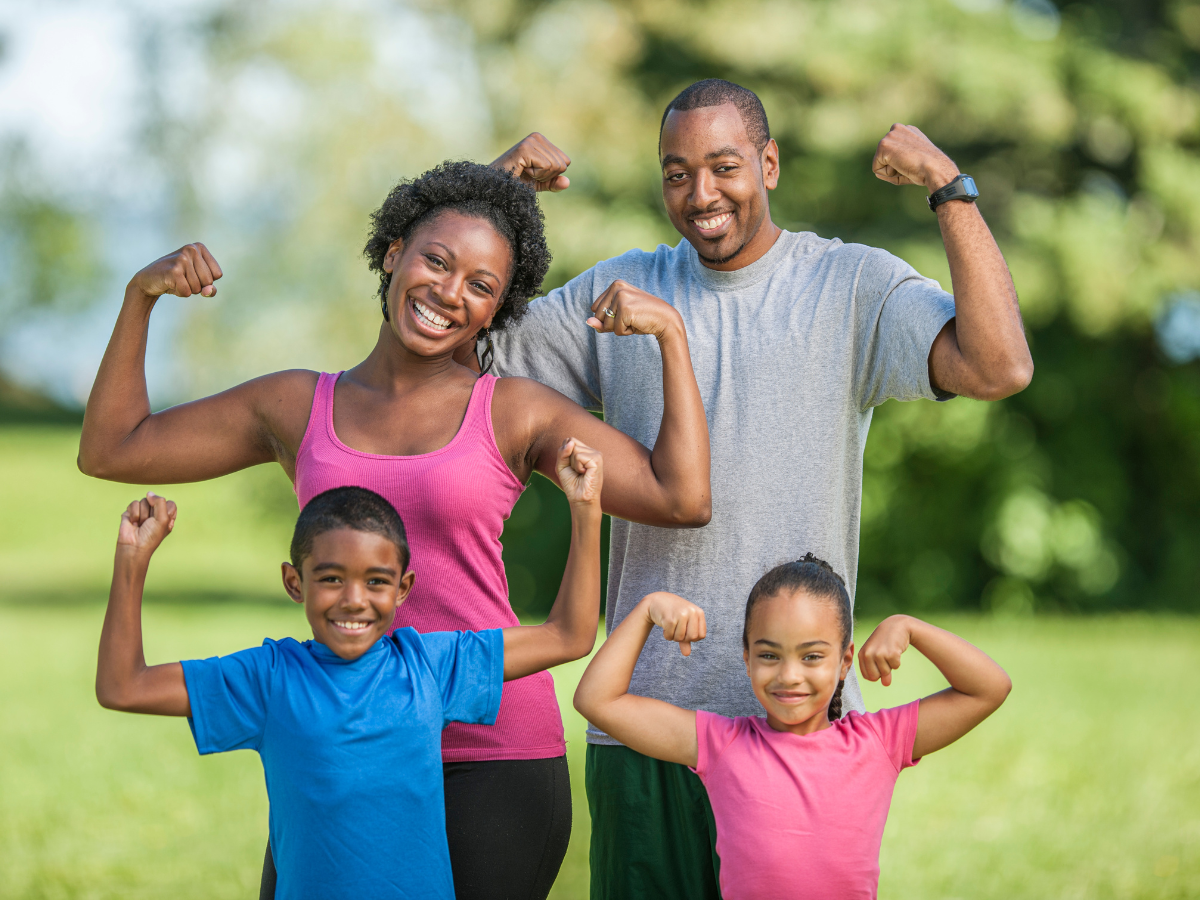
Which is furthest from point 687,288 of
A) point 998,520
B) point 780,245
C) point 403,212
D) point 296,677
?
point 998,520

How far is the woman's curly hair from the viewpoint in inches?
110

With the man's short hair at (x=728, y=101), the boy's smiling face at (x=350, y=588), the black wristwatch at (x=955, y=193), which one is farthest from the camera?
the man's short hair at (x=728, y=101)

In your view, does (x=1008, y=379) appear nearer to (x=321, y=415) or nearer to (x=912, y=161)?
(x=912, y=161)

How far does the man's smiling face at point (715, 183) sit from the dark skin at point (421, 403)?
292 millimetres

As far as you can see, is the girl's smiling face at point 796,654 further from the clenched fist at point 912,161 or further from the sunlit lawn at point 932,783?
the sunlit lawn at point 932,783

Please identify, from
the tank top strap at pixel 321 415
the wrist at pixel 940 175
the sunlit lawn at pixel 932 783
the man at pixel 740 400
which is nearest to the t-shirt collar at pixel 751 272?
the man at pixel 740 400

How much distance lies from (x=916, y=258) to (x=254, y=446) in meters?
7.60

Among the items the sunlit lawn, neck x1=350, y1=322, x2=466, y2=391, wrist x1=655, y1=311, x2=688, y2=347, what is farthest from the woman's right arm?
the sunlit lawn

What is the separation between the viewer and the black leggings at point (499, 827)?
8.20ft

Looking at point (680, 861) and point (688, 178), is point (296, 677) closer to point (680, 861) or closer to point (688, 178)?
point (680, 861)

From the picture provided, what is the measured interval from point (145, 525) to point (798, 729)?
1.30m

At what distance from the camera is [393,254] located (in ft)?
9.32

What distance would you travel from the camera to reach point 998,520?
406 inches

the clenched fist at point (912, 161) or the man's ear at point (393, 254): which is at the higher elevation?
the clenched fist at point (912, 161)
